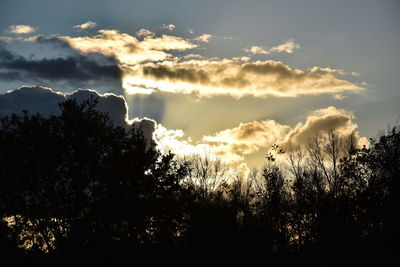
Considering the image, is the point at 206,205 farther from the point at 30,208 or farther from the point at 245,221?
the point at 30,208

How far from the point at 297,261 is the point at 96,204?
82.0 feet

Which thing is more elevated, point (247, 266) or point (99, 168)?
point (99, 168)

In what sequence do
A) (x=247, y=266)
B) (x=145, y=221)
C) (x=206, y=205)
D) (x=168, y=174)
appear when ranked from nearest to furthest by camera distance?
(x=145, y=221) → (x=168, y=174) → (x=247, y=266) → (x=206, y=205)

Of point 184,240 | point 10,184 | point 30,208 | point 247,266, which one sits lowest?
point 247,266

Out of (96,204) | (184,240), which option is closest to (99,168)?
(96,204)

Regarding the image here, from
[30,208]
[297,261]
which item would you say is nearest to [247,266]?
[297,261]

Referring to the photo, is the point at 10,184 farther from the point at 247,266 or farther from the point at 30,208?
the point at 247,266

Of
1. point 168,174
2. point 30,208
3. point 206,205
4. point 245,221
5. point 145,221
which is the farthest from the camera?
point 206,205

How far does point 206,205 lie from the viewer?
57.5 metres

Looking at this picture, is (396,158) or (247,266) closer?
(396,158)

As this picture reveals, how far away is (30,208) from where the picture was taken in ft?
116

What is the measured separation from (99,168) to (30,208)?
729cm

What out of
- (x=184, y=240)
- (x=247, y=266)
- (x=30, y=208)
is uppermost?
(x=30, y=208)

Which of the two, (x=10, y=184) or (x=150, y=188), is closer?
(x=10, y=184)
